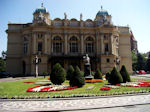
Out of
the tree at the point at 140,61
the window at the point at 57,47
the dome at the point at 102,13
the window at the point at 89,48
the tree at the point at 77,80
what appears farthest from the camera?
the tree at the point at 140,61

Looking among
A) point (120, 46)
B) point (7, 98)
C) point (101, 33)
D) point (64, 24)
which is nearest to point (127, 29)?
point (120, 46)

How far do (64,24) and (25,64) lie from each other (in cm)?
1943

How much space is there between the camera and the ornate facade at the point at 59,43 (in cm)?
4191

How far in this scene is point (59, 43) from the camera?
44.4m

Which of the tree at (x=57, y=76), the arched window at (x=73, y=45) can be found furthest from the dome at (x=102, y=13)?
the tree at (x=57, y=76)

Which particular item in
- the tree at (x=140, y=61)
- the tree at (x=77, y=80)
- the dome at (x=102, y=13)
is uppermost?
the dome at (x=102, y=13)

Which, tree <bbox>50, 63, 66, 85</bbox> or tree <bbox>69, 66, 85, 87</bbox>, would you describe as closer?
tree <bbox>69, 66, 85, 87</bbox>

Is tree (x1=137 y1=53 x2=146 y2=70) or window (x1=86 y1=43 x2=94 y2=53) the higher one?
window (x1=86 y1=43 x2=94 y2=53)

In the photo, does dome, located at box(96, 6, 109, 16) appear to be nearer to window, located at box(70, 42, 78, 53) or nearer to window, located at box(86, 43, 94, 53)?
window, located at box(86, 43, 94, 53)

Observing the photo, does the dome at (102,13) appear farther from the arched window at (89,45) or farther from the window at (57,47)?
the window at (57,47)

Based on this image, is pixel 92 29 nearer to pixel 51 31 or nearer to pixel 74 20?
pixel 74 20

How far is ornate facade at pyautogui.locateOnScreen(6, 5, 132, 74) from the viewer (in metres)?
41.9

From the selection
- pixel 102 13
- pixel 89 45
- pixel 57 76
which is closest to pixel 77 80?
pixel 57 76

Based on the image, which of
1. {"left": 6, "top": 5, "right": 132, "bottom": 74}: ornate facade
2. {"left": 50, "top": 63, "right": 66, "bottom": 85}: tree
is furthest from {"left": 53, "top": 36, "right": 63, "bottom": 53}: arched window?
{"left": 50, "top": 63, "right": 66, "bottom": 85}: tree
